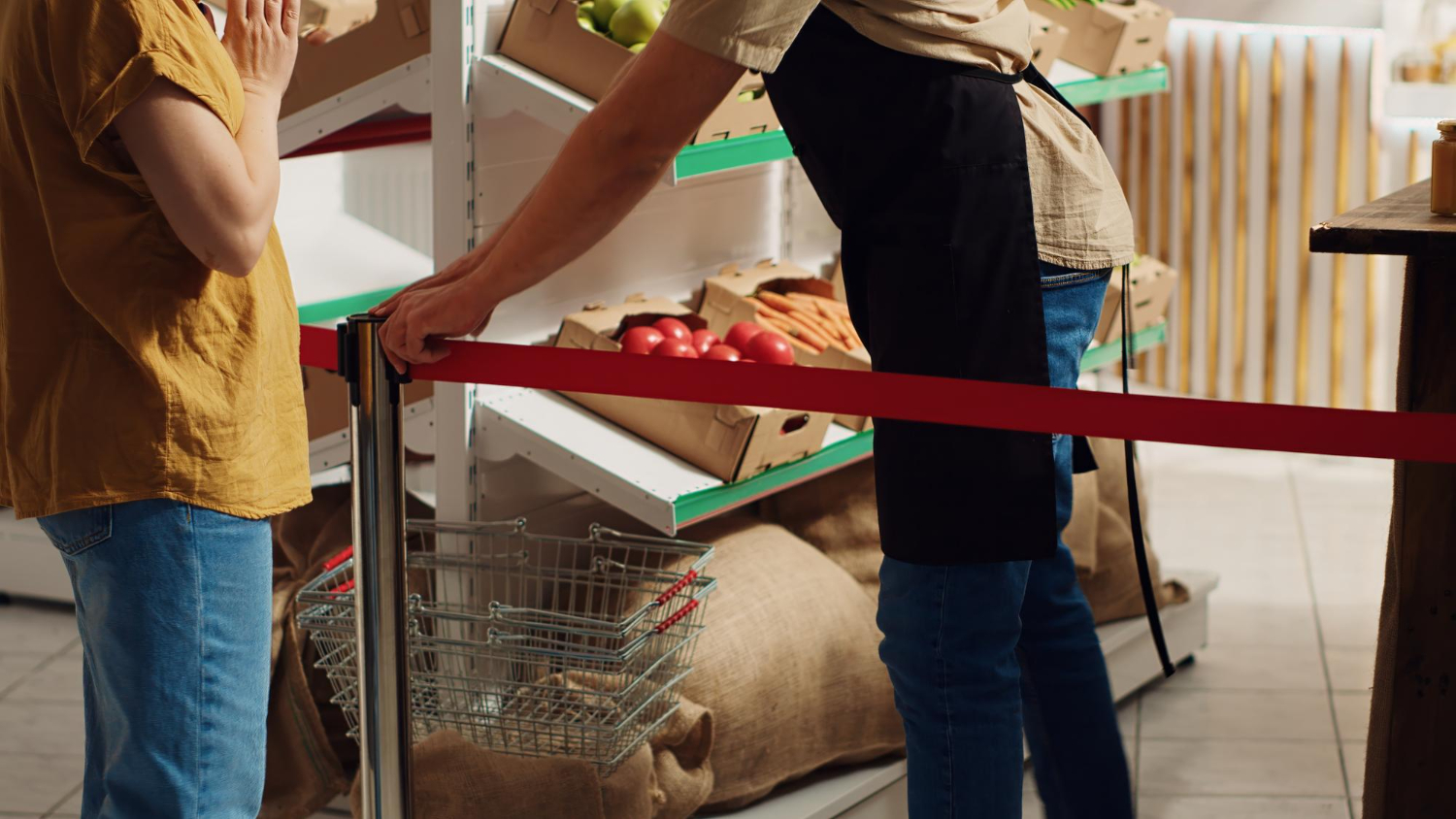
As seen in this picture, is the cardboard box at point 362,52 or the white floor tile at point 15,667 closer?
the cardboard box at point 362,52

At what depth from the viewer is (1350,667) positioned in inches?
154

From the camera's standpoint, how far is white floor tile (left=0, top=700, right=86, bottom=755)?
3.43 meters

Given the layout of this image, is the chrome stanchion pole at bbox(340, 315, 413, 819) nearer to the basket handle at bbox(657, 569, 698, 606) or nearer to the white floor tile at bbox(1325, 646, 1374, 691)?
the basket handle at bbox(657, 569, 698, 606)

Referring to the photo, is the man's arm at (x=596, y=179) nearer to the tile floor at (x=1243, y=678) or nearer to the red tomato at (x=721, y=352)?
the red tomato at (x=721, y=352)

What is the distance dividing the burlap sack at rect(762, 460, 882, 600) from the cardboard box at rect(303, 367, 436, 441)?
0.79 m

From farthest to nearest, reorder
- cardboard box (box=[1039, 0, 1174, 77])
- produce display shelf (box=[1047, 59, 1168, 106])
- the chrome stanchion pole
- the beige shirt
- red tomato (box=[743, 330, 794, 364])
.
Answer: cardboard box (box=[1039, 0, 1174, 77]) → produce display shelf (box=[1047, 59, 1168, 106]) → red tomato (box=[743, 330, 794, 364]) → the chrome stanchion pole → the beige shirt

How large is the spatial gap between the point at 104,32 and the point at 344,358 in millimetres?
489

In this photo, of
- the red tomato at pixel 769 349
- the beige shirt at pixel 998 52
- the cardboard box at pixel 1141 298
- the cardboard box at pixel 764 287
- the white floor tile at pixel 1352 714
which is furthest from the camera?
the cardboard box at pixel 1141 298

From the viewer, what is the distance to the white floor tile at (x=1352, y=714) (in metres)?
3.51

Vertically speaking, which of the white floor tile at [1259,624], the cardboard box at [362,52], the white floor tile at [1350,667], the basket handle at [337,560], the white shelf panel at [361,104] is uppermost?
the cardboard box at [362,52]

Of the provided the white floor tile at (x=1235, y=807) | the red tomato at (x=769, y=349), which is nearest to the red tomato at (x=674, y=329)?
the red tomato at (x=769, y=349)

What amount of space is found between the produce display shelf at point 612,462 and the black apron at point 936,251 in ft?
2.99

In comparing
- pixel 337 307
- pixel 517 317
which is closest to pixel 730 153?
pixel 517 317

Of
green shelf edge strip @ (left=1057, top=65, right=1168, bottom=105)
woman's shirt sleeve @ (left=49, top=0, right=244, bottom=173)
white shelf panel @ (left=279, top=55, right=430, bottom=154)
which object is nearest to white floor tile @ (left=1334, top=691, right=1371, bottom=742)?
green shelf edge strip @ (left=1057, top=65, right=1168, bottom=105)
